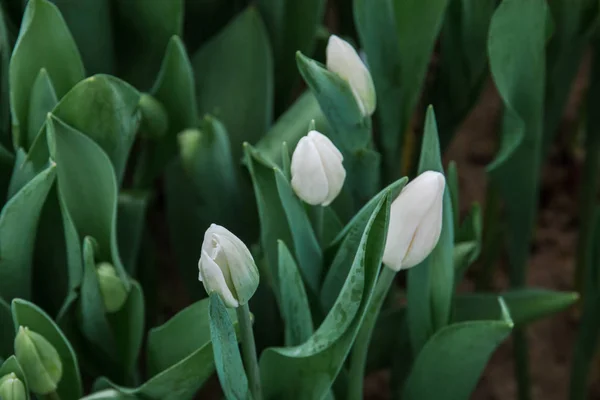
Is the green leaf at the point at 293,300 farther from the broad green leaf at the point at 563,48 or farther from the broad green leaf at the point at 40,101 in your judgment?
the broad green leaf at the point at 563,48

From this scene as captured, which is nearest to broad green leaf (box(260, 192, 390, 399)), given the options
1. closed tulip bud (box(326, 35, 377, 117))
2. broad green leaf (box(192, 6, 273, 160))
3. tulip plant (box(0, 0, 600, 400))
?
tulip plant (box(0, 0, 600, 400))

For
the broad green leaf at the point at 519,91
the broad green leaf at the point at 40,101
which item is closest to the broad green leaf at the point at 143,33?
the broad green leaf at the point at 40,101

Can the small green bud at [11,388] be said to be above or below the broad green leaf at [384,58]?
below

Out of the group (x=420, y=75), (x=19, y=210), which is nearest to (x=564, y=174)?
(x=420, y=75)

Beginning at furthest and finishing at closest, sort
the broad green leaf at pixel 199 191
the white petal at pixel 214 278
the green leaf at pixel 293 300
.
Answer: the broad green leaf at pixel 199 191 < the green leaf at pixel 293 300 < the white petal at pixel 214 278

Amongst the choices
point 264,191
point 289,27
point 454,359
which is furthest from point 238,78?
point 454,359

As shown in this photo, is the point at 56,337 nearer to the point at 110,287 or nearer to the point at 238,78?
the point at 110,287
